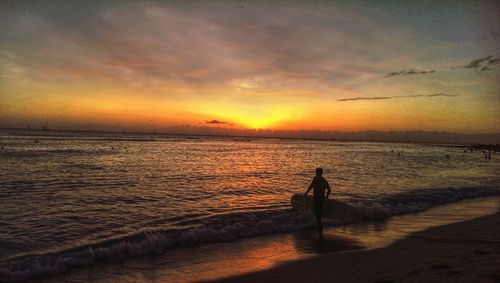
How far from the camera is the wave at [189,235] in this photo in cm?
791

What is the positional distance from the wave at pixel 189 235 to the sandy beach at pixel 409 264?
3.27 m

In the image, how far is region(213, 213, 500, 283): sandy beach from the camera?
6883mm

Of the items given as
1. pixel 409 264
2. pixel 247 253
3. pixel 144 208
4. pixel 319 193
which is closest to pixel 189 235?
pixel 247 253

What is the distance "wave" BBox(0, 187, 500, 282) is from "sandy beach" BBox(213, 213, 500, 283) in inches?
129

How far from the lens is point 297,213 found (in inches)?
546

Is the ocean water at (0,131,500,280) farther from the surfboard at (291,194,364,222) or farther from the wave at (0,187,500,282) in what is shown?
the surfboard at (291,194,364,222)

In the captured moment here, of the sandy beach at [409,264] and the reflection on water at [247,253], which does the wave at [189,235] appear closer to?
the reflection on water at [247,253]

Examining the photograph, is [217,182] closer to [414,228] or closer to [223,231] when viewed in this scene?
[223,231]

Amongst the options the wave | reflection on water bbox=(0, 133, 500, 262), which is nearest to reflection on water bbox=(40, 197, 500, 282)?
the wave

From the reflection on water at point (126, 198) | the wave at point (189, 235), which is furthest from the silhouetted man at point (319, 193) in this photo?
the reflection on water at point (126, 198)

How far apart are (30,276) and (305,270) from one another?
6114 millimetres

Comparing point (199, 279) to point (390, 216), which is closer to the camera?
point (199, 279)

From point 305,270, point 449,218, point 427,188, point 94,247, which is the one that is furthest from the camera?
point 427,188

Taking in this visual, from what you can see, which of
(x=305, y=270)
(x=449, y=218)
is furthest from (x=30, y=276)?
(x=449, y=218)
